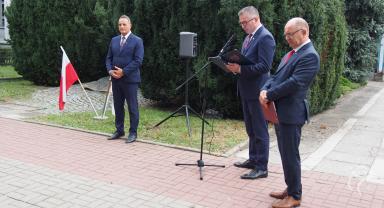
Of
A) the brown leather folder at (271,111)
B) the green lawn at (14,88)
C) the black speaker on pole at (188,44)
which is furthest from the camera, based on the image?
the green lawn at (14,88)

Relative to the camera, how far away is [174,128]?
8.31 metres

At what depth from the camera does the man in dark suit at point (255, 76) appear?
211 inches

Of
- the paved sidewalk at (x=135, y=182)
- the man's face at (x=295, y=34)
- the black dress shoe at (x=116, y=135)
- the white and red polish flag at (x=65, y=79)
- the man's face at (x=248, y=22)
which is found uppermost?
the man's face at (x=248, y=22)

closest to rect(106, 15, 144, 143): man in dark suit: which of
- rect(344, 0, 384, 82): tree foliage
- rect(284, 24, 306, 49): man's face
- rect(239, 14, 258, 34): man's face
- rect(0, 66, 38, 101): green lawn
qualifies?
rect(239, 14, 258, 34): man's face

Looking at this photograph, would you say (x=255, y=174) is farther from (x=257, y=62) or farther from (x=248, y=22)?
(x=248, y=22)

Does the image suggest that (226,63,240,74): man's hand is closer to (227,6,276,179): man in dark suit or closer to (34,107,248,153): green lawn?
(227,6,276,179): man in dark suit

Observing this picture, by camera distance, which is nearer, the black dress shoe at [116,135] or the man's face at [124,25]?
the man's face at [124,25]

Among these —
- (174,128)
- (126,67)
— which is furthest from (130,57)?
(174,128)

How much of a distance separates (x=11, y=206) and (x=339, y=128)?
21.4 feet

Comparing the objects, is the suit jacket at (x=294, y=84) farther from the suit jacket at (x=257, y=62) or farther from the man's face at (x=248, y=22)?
the man's face at (x=248, y=22)

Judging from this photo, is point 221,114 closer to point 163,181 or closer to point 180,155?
point 180,155

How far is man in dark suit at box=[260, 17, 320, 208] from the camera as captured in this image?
4.30 metres

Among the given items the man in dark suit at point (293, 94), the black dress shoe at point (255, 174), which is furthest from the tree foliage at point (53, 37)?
the man in dark suit at point (293, 94)

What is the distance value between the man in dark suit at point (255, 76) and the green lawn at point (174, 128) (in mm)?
1239
